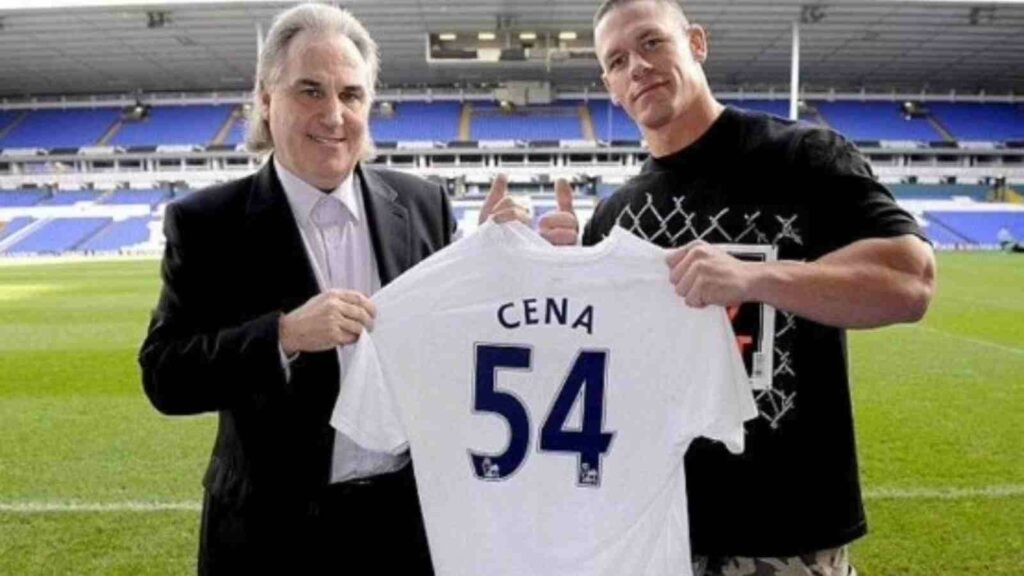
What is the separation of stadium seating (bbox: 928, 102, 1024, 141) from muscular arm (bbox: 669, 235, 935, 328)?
45.0 meters

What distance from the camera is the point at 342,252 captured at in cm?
218

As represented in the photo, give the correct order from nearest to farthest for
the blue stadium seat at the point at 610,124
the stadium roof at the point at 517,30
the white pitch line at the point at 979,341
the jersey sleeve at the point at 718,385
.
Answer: the jersey sleeve at the point at 718,385 → the white pitch line at the point at 979,341 → the stadium roof at the point at 517,30 → the blue stadium seat at the point at 610,124

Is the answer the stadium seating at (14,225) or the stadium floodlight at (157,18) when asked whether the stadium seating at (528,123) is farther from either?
the stadium seating at (14,225)

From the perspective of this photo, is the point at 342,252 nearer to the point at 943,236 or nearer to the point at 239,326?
the point at 239,326

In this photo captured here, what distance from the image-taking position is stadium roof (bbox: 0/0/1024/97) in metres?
26.7

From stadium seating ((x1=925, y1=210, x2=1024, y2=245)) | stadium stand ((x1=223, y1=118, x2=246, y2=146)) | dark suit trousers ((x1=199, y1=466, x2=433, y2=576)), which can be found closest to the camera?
dark suit trousers ((x1=199, y1=466, x2=433, y2=576))

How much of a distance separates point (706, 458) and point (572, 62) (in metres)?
32.7

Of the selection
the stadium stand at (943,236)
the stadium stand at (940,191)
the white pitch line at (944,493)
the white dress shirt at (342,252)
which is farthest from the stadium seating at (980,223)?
the white dress shirt at (342,252)

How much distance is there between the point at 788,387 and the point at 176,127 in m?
44.8

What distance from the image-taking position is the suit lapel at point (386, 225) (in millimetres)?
2178

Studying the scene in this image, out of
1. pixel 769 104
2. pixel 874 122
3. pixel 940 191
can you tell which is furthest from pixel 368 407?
pixel 874 122

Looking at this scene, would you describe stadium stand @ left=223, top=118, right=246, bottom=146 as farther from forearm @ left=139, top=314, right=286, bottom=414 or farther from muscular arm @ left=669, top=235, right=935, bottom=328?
muscular arm @ left=669, top=235, right=935, bottom=328

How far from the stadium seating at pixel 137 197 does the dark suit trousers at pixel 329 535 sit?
4013 centimetres

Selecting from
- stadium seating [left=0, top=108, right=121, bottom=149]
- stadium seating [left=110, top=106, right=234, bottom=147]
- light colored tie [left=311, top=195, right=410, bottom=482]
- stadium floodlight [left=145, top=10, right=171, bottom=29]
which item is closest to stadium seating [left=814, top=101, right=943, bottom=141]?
stadium floodlight [left=145, top=10, right=171, bottom=29]
